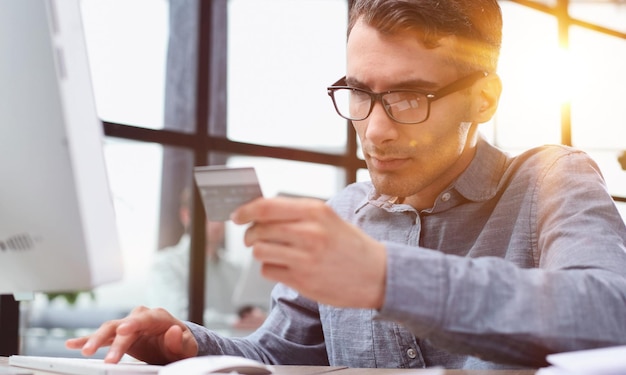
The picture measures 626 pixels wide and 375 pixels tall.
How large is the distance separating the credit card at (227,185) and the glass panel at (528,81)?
9.69ft

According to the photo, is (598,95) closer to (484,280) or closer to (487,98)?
(487,98)

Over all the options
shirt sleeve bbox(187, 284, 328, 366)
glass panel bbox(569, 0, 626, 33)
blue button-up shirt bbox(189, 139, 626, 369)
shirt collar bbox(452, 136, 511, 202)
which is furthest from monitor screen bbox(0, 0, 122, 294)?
glass panel bbox(569, 0, 626, 33)

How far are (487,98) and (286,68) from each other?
2584 millimetres

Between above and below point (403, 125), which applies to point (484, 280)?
below

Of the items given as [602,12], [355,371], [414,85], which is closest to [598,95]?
[602,12]

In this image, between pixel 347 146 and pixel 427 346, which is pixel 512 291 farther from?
pixel 347 146

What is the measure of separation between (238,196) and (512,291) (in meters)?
0.37

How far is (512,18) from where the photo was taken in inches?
143

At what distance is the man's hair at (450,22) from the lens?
1.28m

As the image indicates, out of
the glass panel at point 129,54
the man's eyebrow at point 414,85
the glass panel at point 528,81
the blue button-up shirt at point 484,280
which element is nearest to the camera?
the blue button-up shirt at point 484,280

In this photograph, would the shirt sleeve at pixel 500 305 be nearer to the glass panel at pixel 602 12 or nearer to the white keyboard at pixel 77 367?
the white keyboard at pixel 77 367

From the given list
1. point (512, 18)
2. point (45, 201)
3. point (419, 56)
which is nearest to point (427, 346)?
point (419, 56)

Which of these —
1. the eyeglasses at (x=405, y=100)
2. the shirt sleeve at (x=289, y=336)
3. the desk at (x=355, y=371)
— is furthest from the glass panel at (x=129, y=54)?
the desk at (x=355, y=371)

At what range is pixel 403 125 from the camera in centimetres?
128
